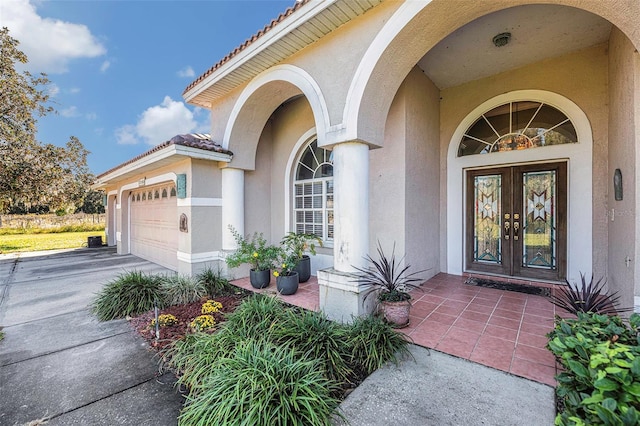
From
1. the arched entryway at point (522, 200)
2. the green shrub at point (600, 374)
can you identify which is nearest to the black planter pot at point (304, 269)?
the arched entryway at point (522, 200)

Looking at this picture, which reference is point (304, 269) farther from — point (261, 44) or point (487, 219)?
point (261, 44)

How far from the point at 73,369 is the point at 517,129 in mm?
8780

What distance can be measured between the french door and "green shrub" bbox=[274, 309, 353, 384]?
187 inches

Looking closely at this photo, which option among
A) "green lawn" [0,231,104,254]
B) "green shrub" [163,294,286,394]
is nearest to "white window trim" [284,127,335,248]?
"green shrub" [163,294,286,394]

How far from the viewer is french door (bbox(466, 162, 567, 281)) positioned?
568 cm

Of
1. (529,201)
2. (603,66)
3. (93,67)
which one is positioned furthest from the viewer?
(93,67)

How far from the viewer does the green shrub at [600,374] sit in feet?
4.68

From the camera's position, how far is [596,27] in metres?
4.53

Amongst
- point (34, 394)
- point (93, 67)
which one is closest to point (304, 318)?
point (34, 394)

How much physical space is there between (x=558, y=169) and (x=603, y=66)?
1.94 m

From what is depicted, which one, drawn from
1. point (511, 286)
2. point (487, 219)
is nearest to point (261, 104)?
point (487, 219)

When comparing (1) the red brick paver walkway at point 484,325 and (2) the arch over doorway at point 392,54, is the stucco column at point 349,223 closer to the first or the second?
(2) the arch over doorway at point 392,54

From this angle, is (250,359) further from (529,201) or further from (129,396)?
(529,201)

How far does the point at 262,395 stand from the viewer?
2.22m
